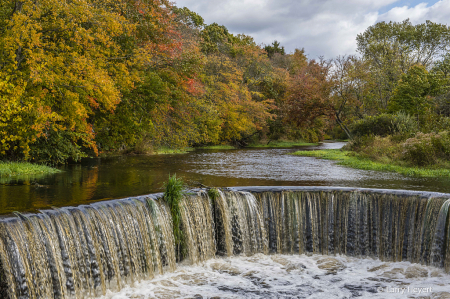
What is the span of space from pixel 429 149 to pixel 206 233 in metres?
10.8

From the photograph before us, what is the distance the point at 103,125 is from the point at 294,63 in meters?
36.4

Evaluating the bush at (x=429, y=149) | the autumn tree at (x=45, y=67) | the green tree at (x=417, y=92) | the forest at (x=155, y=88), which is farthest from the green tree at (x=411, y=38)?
the autumn tree at (x=45, y=67)

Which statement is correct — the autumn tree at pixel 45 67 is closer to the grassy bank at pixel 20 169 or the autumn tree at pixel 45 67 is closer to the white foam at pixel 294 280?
the grassy bank at pixel 20 169

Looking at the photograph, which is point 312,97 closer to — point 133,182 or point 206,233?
point 133,182

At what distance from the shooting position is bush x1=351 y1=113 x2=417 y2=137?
19.2 metres

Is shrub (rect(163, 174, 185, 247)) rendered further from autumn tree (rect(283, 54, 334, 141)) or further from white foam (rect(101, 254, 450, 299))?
autumn tree (rect(283, 54, 334, 141))

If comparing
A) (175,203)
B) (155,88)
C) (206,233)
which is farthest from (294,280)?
(155,88)

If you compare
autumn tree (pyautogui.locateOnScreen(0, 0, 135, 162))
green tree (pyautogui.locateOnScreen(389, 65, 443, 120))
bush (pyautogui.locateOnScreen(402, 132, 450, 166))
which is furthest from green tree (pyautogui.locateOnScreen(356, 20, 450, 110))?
autumn tree (pyautogui.locateOnScreen(0, 0, 135, 162))

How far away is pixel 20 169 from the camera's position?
1197cm

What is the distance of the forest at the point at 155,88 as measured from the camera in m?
11.4

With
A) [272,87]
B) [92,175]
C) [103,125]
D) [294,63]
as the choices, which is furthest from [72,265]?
[294,63]

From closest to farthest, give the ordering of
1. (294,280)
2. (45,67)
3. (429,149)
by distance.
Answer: (294,280), (45,67), (429,149)

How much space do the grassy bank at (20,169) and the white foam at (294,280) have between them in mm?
7402

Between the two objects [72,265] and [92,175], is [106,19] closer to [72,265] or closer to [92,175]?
[92,175]
